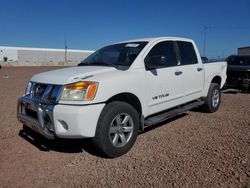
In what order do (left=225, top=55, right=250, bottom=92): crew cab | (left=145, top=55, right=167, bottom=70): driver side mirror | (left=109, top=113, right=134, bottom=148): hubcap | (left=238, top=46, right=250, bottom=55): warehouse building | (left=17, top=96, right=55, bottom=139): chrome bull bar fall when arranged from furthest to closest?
(left=238, top=46, right=250, bottom=55): warehouse building < (left=225, top=55, right=250, bottom=92): crew cab < (left=145, top=55, right=167, bottom=70): driver side mirror < (left=109, top=113, right=134, bottom=148): hubcap < (left=17, top=96, right=55, bottom=139): chrome bull bar

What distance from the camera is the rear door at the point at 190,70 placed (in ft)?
17.0

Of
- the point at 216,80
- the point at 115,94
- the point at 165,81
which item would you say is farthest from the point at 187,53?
the point at 115,94

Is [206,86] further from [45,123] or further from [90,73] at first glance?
[45,123]

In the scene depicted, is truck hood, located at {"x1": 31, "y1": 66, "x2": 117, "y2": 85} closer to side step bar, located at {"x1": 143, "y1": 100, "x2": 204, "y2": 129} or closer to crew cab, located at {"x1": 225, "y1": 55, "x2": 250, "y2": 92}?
side step bar, located at {"x1": 143, "y1": 100, "x2": 204, "y2": 129}

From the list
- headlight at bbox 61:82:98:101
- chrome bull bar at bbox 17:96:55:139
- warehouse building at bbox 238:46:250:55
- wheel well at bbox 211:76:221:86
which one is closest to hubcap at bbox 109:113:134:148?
headlight at bbox 61:82:98:101

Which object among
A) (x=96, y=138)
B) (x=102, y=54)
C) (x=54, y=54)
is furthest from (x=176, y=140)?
(x=54, y=54)

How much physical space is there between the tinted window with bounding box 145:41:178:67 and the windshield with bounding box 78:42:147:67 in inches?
9.3

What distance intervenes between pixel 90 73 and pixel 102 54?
1.48 m

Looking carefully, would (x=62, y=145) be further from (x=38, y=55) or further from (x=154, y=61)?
(x=38, y=55)

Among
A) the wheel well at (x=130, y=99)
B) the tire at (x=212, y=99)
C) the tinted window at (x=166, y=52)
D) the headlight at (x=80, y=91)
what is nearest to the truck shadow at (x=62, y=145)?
the wheel well at (x=130, y=99)

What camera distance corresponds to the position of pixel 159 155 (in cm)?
379

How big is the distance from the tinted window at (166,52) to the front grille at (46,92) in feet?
6.10

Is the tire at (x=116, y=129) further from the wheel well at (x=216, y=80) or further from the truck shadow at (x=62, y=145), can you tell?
the wheel well at (x=216, y=80)

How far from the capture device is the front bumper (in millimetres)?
3248
